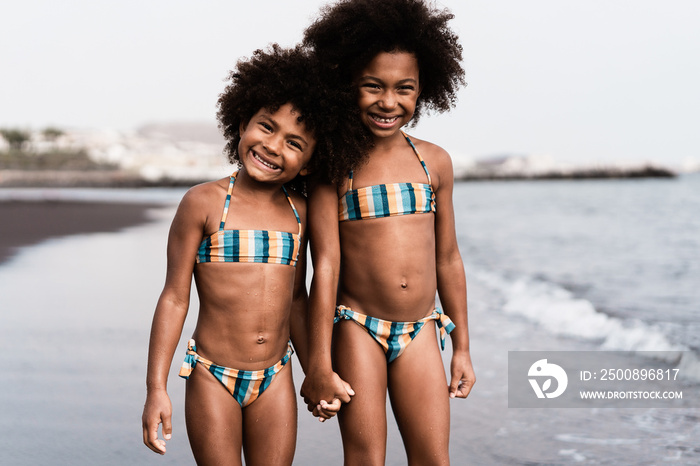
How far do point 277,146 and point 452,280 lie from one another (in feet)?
3.06

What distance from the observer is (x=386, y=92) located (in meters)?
2.95

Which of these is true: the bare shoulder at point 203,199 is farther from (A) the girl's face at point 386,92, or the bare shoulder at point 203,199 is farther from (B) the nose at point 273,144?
(A) the girl's face at point 386,92

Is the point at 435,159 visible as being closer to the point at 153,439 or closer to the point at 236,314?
the point at 236,314

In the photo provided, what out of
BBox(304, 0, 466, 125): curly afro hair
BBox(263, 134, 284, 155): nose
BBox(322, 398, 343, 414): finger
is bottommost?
BBox(322, 398, 343, 414): finger

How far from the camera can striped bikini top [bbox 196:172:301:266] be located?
2805 mm

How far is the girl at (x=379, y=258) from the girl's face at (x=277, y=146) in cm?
17

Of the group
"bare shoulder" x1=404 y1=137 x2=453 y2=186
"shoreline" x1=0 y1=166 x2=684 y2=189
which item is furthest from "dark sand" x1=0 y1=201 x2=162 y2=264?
"shoreline" x1=0 y1=166 x2=684 y2=189

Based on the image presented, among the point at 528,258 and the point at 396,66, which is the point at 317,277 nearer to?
the point at 396,66

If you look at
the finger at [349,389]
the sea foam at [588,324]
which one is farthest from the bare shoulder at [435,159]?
the sea foam at [588,324]

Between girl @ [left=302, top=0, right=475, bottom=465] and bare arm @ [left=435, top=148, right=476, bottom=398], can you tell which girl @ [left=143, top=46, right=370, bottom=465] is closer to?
girl @ [left=302, top=0, right=475, bottom=465]

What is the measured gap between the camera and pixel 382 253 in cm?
297

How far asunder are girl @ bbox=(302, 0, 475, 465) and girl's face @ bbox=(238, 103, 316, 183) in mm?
173

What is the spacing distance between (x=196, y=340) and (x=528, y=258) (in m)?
12.0

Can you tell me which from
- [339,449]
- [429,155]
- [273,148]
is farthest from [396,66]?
[339,449]
